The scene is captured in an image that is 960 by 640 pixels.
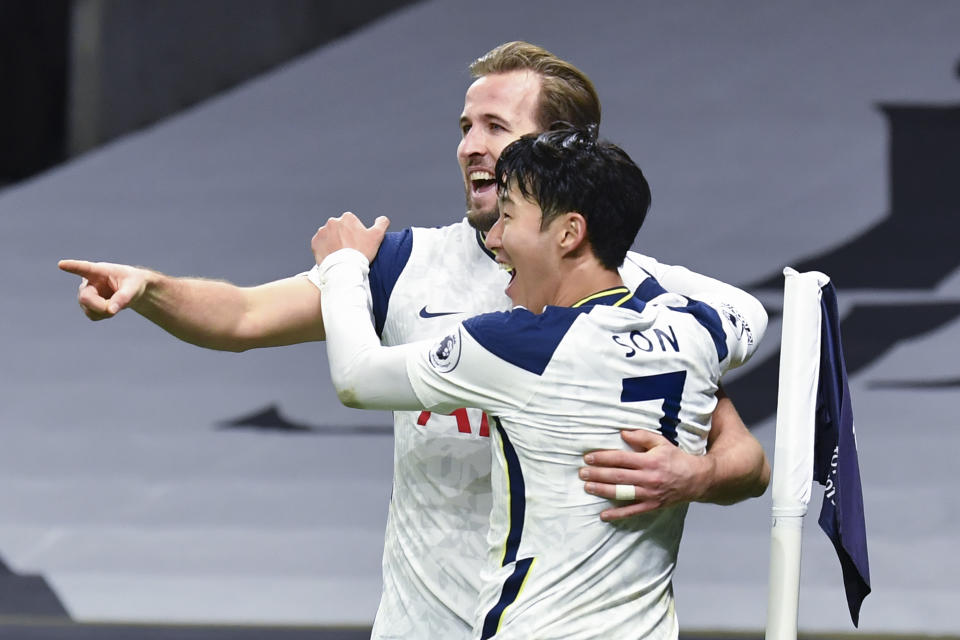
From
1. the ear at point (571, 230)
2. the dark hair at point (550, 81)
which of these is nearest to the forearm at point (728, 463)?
the ear at point (571, 230)

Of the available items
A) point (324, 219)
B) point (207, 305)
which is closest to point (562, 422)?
point (207, 305)

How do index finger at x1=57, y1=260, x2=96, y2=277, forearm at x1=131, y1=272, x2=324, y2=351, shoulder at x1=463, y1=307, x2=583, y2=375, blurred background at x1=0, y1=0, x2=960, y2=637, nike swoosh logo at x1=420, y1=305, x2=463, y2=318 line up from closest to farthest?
shoulder at x1=463, y1=307, x2=583, y2=375 → index finger at x1=57, y1=260, x2=96, y2=277 → forearm at x1=131, y1=272, x2=324, y2=351 → nike swoosh logo at x1=420, y1=305, x2=463, y2=318 → blurred background at x1=0, y1=0, x2=960, y2=637

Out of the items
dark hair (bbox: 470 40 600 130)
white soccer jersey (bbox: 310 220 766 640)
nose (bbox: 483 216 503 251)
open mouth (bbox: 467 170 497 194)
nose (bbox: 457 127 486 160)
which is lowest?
white soccer jersey (bbox: 310 220 766 640)

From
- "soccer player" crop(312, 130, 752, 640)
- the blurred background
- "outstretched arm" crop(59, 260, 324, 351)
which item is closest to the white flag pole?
"soccer player" crop(312, 130, 752, 640)

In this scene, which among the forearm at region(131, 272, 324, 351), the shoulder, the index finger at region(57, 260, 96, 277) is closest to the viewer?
the shoulder

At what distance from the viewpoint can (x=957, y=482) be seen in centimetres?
546

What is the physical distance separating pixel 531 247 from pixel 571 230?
0.06 meters

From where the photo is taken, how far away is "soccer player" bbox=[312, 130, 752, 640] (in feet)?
5.63

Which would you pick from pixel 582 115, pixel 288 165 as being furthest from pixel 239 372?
pixel 582 115

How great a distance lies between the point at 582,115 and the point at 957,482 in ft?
12.6

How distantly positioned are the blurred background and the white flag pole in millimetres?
2474

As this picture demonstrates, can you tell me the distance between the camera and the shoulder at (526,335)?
1.71m

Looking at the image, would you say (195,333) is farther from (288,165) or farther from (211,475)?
(288,165)

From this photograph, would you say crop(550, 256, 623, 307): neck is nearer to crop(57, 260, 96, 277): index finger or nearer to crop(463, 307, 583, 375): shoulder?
crop(463, 307, 583, 375): shoulder
